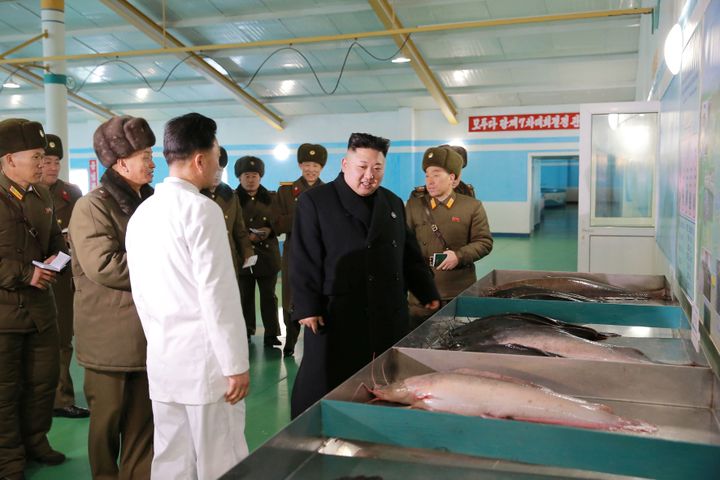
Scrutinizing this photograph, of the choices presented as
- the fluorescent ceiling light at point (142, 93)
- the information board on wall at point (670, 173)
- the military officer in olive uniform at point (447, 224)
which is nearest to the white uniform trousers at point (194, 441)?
the military officer in olive uniform at point (447, 224)

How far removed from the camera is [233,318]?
203cm

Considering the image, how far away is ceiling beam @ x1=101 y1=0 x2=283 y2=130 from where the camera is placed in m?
9.05

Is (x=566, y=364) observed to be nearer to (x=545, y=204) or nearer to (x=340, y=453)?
(x=340, y=453)

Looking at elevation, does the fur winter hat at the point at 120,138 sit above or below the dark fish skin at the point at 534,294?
above

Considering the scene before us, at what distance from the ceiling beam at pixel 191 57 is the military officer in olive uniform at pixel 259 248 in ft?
13.5

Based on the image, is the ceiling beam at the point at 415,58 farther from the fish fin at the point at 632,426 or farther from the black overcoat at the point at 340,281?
the fish fin at the point at 632,426

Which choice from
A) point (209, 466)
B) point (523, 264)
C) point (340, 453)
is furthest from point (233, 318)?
point (523, 264)

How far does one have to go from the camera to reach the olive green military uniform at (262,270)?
218 inches

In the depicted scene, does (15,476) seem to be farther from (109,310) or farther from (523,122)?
(523,122)

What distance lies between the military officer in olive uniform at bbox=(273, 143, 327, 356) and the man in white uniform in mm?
2672

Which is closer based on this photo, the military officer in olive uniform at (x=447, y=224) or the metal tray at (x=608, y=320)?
the metal tray at (x=608, y=320)

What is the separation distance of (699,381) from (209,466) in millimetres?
1532

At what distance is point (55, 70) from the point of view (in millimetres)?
8602

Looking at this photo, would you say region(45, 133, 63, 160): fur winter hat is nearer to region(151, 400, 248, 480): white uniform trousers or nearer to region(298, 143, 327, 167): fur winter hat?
region(298, 143, 327, 167): fur winter hat
